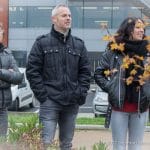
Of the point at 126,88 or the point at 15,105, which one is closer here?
the point at 126,88

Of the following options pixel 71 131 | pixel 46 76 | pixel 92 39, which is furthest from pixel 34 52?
pixel 92 39

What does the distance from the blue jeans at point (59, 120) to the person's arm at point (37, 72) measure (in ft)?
0.38

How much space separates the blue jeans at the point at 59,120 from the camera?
214 inches

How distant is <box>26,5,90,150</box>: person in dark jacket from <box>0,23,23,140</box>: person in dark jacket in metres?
0.52

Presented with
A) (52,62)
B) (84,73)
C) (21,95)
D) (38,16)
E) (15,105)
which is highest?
(52,62)

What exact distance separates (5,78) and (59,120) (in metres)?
0.76

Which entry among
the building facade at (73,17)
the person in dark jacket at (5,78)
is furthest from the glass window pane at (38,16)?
the person in dark jacket at (5,78)

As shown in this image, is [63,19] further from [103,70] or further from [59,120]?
[59,120]

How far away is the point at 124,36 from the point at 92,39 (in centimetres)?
3365

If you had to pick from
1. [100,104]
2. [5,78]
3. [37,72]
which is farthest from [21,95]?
[37,72]

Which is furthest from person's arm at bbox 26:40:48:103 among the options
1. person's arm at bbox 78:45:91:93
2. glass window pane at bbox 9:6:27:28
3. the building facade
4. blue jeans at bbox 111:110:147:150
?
glass window pane at bbox 9:6:27:28

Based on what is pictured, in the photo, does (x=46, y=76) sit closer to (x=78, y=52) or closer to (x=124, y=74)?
(x=78, y=52)

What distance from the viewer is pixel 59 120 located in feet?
18.5

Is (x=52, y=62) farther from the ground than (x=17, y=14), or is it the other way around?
(x=52, y=62)
